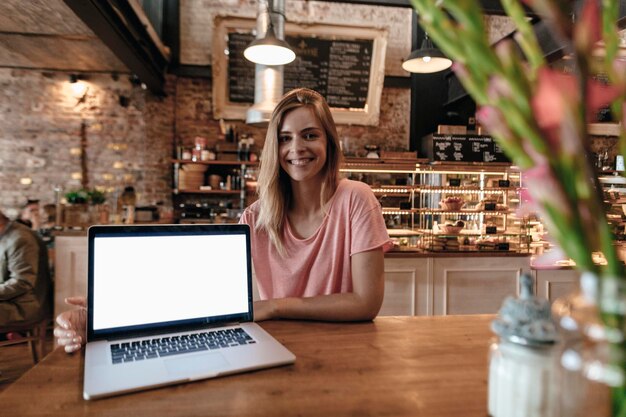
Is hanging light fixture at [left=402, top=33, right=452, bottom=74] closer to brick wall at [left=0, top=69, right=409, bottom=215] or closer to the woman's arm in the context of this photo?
brick wall at [left=0, top=69, right=409, bottom=215]

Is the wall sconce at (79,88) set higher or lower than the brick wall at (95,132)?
higher

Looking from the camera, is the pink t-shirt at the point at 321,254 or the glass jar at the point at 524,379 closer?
the glass jar at the point at 524,379

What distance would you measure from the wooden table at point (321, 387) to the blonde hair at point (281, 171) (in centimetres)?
56

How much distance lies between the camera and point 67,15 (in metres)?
3.46

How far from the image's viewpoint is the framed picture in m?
5.31

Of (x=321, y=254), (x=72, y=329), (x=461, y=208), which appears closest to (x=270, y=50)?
(x=461, y=208)

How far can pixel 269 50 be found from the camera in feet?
12.0

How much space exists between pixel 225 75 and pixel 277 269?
4.40 meters

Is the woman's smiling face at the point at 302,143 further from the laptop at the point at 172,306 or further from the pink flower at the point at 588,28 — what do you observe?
the pink flower at the point at 588,28

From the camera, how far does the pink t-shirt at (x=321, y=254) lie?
59.3 inches

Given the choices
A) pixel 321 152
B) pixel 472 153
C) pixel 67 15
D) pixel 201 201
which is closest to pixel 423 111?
pixel 472 153

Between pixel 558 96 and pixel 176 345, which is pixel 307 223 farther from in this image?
pixel 558 96

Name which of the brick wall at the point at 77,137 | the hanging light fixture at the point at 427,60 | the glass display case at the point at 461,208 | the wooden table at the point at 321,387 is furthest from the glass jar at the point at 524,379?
the brick wall at the point at 77,137

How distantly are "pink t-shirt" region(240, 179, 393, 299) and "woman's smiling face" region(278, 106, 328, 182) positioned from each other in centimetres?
15
